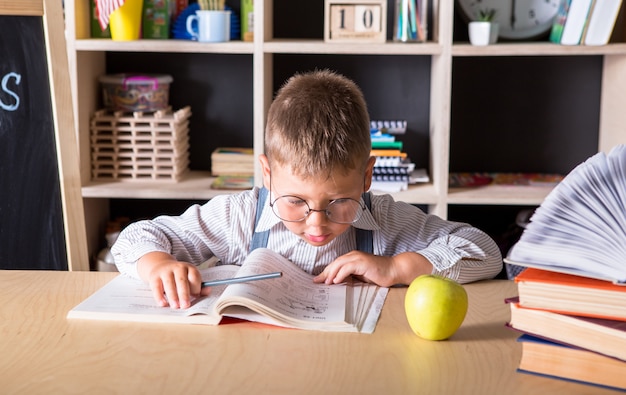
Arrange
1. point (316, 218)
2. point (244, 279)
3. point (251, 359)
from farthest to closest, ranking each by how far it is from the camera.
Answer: point (316, 218)
point (244, 279)
point (251, 359)

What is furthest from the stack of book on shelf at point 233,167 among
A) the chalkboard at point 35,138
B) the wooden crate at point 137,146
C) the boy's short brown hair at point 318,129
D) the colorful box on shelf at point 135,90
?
the boy's short brown hair at point 318,129

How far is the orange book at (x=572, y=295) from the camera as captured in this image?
854 millimetres

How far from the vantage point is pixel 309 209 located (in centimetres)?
127

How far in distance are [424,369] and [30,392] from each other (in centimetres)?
44

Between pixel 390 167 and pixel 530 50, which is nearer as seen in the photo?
pixel 530 50

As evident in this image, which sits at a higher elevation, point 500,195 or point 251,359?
point 251,359

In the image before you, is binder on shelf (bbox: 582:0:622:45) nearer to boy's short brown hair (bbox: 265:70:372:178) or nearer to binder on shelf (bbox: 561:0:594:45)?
binder on shelf (bbox: 561:0:594:45)

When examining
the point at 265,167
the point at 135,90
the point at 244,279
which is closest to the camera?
the point at 244,279

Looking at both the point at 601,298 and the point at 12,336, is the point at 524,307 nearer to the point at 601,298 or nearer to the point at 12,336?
the point at 601,298

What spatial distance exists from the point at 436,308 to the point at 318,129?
0.43m

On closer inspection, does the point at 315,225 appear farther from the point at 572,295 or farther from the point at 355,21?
the point at 355,21

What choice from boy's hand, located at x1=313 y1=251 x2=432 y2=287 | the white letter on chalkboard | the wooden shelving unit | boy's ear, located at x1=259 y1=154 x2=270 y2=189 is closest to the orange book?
boy's hand, located at x1=313 y1=251 x2=432 y2=287

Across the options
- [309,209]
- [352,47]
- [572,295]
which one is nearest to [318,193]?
[309,209]

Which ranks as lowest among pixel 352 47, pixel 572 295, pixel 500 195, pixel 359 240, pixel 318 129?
pixel 500 195
